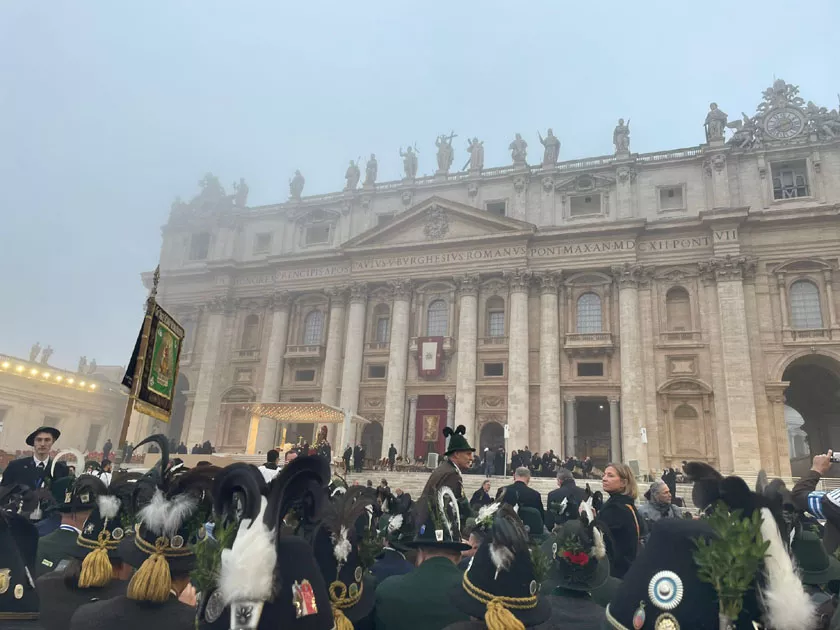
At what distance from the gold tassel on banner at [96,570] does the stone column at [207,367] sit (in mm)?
37539

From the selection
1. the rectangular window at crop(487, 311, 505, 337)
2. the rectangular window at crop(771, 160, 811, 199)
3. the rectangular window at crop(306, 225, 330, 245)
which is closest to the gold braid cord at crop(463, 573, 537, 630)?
the rectangular window at crop(487, 311, 505, 337)

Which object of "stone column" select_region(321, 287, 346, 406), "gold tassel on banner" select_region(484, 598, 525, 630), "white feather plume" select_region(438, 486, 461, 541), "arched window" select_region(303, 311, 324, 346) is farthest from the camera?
"arched window" select_region(303, 311, 324, 346)

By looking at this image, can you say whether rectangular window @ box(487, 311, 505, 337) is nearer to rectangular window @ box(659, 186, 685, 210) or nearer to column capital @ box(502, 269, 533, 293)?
column capital @ box(502, 269, 533, 293)

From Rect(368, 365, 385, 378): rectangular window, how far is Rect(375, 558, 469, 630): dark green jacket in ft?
108

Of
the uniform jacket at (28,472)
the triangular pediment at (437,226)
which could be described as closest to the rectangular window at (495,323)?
the triangular pediment at (437,226)

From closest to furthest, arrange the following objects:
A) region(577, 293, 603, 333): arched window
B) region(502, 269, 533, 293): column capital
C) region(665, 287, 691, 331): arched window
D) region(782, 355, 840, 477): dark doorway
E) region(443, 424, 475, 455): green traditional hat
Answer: region(443, 424, 475, 455): green traditional hat → region(665, 287, 691, 331): arched window → region(782, 355, 840, 477): dark doorway → region(577, 293, 603, 333): arched window → region(502, 269, 533, 293): column capital

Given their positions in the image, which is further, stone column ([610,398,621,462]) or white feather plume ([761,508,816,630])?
stone column ([610,398,621,462])

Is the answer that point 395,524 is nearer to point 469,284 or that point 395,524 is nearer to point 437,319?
point 469,284

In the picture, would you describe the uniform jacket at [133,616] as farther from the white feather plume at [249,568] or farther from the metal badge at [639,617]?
the metal badge at [639,617]

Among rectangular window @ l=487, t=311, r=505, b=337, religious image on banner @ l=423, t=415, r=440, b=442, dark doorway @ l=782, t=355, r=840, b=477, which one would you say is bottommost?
religious image on banner @ l=423, t=415, r=440, b=442

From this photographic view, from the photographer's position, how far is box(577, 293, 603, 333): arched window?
33562 mm

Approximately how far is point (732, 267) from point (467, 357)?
50.4ft

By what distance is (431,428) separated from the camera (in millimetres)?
34156

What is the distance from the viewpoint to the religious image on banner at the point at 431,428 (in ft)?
111
